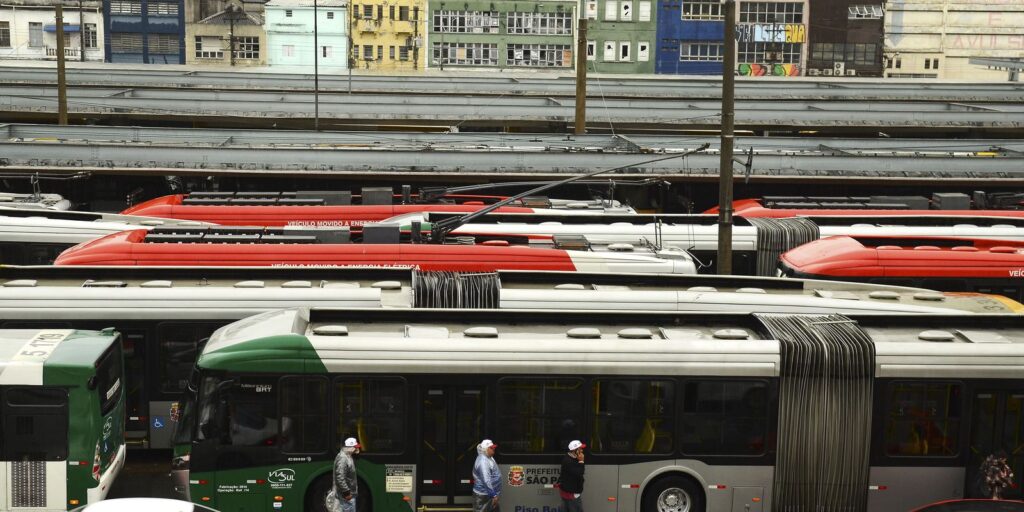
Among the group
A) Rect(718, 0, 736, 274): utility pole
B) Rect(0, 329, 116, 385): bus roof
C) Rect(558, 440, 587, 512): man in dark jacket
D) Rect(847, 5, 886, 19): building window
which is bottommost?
Rect(558, 440, 587, 512): man in dark jacket

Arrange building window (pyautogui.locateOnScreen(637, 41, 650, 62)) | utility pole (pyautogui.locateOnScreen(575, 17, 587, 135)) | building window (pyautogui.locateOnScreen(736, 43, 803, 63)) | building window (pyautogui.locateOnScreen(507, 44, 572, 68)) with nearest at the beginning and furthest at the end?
utility pole (pyautogui.locateOnScreen(575, 17, 587, 135)) → building window (pyautogui.locateOnScreen(507, 44, 572, 68)) → building window (pyautogui.locateOnScreen(637, 41, 650, 62)) → building window (pyautogui.locateOnScreen(736, 43, 803, 63))

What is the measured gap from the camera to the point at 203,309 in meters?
19.3

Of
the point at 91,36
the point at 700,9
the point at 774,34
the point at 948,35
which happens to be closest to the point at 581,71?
the point at 700,9

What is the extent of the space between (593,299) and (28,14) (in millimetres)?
104399

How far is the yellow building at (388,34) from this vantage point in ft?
378

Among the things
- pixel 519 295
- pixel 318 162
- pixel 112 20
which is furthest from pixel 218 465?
pixel 112 20

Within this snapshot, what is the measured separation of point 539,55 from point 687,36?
1422 centimetres

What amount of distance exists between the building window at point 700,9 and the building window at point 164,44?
153ft

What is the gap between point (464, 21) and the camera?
→ 11600cm

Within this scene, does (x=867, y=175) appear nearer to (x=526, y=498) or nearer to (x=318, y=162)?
(x=318, y=162)

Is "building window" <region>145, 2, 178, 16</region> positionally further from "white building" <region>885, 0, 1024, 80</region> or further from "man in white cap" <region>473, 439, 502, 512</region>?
"man in white cap" <region>473, 439, 502, 512</region>

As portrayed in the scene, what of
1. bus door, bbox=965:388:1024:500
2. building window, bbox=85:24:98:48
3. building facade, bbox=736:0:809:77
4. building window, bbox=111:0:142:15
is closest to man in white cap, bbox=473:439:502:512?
bus door, bbox=965:388:1024:500

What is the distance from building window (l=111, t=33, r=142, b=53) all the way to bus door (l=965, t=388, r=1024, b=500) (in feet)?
349

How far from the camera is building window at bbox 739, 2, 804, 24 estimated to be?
406 ft
